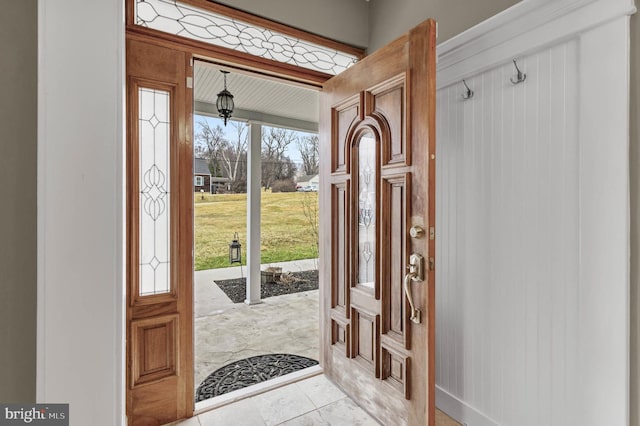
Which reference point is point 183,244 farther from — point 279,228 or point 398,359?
point 279,228

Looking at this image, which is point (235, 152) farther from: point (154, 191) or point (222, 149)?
point (154, 191)

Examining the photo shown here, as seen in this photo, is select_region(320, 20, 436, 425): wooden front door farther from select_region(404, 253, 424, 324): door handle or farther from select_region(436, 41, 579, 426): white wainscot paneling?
select_region(436, 41, 579, 426): white wainscot paneling

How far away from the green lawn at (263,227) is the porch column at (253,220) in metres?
1.97

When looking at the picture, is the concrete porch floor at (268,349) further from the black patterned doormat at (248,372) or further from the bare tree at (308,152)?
the bare tree at (308,152)

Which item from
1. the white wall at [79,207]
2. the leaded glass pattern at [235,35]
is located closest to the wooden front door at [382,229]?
the leaded glass pattern at [235,35]

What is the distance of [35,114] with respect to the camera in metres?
0.75

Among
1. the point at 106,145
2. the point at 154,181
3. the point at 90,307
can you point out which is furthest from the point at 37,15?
the point at 154,181

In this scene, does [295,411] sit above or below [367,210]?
below

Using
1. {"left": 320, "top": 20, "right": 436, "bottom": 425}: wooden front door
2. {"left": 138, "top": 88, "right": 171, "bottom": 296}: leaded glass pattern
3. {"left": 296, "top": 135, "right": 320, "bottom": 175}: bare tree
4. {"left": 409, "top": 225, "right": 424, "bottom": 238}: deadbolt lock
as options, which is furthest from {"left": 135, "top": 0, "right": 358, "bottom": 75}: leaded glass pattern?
{"left": 296, "top": 135, "right": 320, "bottom": 175}: bare tree

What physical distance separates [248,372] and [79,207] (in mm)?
2089

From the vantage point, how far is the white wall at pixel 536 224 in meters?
1.14

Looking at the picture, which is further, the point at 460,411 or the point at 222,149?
the point at 222,149

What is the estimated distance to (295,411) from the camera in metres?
1.86

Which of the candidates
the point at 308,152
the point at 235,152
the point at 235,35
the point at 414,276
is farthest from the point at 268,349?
the point at 308,152
